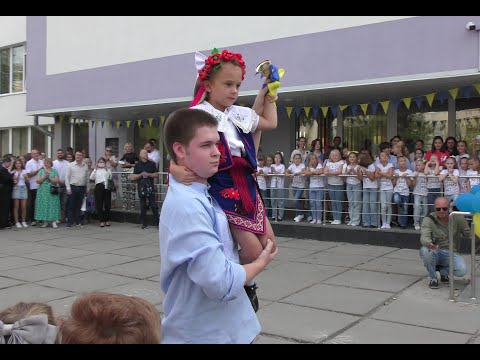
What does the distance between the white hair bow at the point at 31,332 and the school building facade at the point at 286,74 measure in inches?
343

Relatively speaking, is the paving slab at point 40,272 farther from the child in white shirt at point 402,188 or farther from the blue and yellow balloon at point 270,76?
the child in white shirt at point 402,188

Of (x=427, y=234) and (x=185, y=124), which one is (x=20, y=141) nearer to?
(x=427, y=234)

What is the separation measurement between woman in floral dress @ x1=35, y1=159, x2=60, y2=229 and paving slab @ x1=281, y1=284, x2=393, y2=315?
8.40m

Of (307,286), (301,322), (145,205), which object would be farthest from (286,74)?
(301,322)

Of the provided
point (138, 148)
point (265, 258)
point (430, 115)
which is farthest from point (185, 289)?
point (138, 148)

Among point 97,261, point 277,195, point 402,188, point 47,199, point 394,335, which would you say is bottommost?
point 394,335

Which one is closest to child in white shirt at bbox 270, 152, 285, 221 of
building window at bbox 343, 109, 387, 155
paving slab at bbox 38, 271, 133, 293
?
building window at bbox 343, 109, 387, 155

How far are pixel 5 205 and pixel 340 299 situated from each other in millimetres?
9642

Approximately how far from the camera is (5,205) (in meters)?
12.7

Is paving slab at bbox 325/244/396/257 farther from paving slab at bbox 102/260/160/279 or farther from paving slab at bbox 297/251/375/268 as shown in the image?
paving slab at bbox 102/260/160/279

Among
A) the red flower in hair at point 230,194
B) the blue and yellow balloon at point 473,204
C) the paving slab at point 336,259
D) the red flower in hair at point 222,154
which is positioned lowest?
the paving slab at point 336,259

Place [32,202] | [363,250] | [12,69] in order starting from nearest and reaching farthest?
1. [363,250]
2. [32,202]
3. [12,69]

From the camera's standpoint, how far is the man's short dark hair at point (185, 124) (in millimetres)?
1948

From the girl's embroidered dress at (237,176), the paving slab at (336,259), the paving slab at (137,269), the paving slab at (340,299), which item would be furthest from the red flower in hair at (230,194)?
the paving slab at (336,259)
